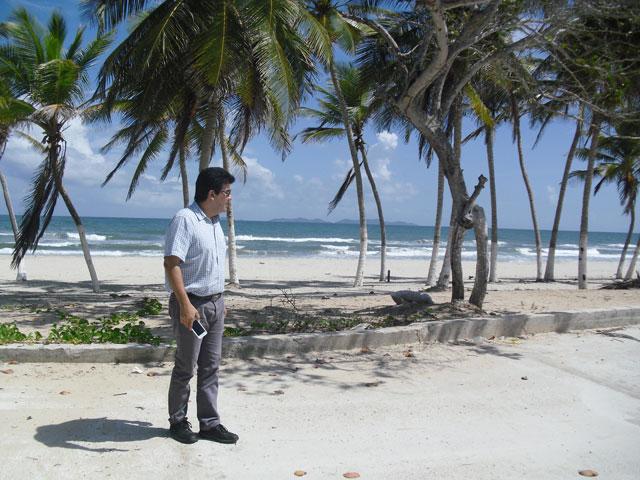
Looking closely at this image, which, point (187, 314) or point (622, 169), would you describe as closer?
point (187, 314)

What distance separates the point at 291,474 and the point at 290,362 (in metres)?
2.01

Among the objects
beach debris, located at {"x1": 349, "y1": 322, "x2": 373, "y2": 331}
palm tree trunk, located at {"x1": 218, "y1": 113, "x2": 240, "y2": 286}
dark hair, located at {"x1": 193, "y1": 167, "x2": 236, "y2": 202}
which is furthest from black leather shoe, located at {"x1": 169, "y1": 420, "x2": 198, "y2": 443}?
palm tree trunk, located at {"x1": 218, "y1": 113, "x2": 240, "y2": 286}

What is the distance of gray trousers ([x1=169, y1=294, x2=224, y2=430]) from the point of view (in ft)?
10.1

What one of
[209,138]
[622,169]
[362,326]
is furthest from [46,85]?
[622,169]

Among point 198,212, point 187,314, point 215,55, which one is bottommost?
point 187,314

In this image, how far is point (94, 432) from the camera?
3199 millimetres

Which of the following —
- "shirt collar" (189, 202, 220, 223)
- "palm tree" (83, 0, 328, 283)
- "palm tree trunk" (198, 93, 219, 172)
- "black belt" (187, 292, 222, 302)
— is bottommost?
"black belt" (187, 292, 222, 302)

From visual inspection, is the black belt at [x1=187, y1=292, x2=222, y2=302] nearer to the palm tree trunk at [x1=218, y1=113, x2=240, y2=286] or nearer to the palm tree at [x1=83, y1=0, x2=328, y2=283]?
the palm tree at [x1=83, y1=0, x2=328, y2=283]

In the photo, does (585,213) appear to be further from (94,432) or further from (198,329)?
(94,432)

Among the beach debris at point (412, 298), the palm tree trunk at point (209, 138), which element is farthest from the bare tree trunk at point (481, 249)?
the palm tree trunk at point (209, 138)

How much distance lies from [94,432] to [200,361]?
828 millimetres

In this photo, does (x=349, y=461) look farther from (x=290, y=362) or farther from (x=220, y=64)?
(x=220, y=64)

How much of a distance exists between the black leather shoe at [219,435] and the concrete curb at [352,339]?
1.64 m

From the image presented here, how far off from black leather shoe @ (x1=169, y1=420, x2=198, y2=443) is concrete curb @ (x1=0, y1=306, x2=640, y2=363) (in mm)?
1581
